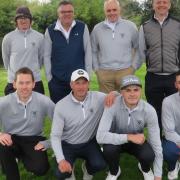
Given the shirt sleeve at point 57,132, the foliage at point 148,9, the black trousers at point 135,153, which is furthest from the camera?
the foliage at point 148,9

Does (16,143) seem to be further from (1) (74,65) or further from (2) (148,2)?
(2) (148,2)

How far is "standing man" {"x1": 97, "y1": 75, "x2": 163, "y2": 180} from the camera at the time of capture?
18.1 feet

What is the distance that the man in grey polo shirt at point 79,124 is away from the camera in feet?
18.5

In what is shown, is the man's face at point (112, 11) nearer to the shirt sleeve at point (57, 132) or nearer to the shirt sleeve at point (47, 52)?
the shirt sleeve at point (47, 52)

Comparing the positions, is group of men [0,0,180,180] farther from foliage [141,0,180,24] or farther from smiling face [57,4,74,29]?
foliage [141,0,180,24]

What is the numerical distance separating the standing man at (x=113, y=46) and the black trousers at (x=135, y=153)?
4.90 feet

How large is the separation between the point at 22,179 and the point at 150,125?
2.03 metres

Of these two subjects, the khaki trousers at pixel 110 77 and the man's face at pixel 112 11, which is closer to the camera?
the man's face at pixel 112 11

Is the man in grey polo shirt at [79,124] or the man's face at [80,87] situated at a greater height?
the man's face at [80,87]

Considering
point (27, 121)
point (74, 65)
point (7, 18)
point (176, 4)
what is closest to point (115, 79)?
point (74, 65)

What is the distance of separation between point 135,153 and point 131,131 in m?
0.31

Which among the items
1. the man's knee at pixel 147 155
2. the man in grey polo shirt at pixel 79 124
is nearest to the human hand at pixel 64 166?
the man in grey polo shirt at pixel 79 124

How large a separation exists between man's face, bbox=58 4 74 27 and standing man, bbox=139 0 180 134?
46.1 inches

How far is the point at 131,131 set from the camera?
5797 millimetres
